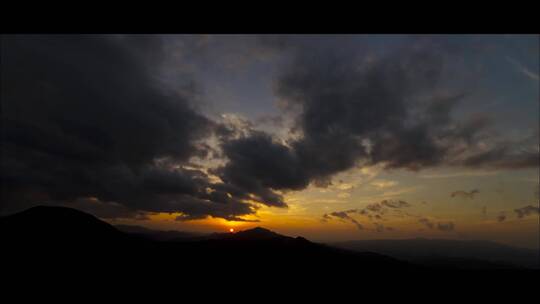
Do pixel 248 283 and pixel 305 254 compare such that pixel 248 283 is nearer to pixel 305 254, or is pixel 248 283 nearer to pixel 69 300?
pixel 69 300

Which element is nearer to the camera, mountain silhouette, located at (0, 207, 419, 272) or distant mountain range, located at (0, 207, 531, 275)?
distant mountain range, located at (0, 207, 531, 275)

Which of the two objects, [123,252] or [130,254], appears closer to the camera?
[130,254]

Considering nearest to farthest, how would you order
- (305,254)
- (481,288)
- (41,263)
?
1. (481,288)
2. (41,263)
3. (305,254)

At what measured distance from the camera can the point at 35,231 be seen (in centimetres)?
3234

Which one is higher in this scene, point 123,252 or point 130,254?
point 123,252

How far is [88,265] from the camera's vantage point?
21891mm

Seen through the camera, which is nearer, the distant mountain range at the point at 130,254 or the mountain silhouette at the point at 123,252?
the distant mountain range at the point at 130,254
